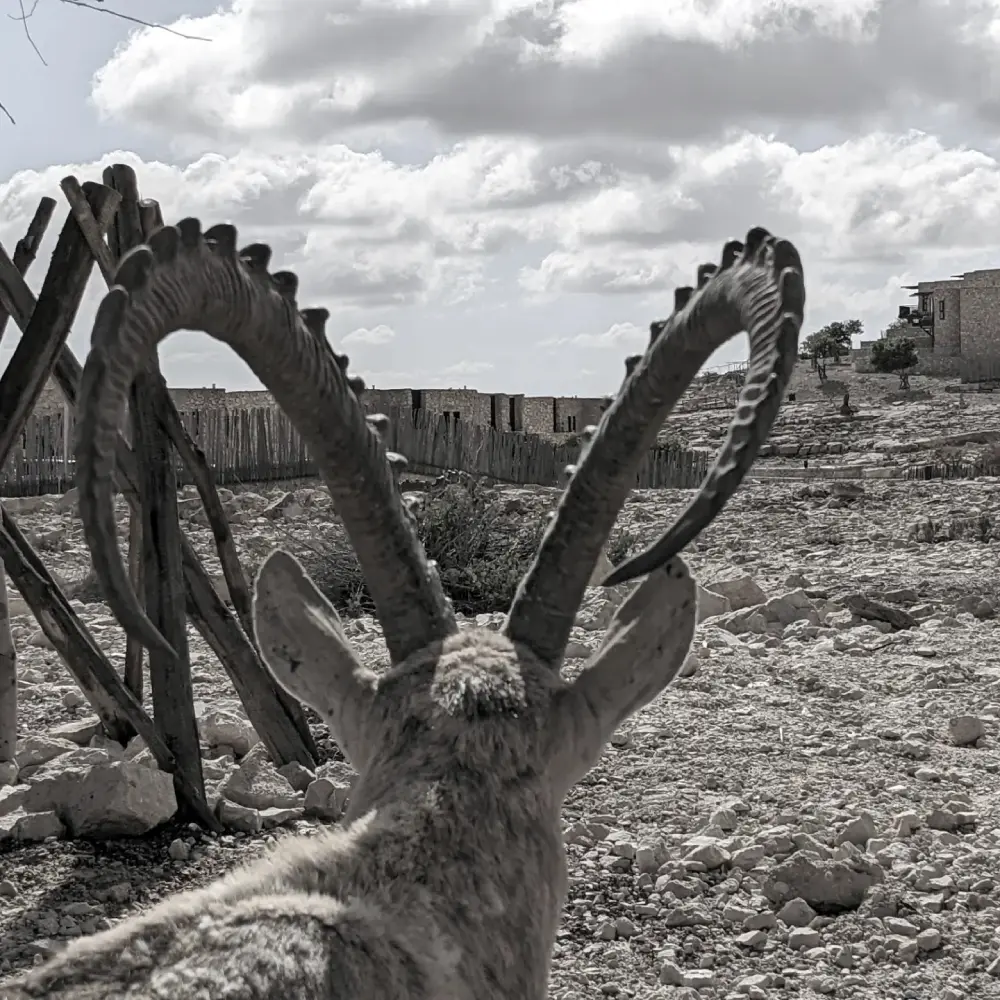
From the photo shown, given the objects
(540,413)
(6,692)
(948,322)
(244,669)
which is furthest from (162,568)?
(948,322)

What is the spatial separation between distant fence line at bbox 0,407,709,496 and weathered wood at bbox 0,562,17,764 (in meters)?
7.72

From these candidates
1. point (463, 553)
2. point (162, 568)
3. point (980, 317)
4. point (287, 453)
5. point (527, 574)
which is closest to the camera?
point (527, 574)

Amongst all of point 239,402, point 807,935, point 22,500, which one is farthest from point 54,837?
point 239,402

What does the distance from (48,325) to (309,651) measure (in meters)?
2.89

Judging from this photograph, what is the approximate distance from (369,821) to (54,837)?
128 inches

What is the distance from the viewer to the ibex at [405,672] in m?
2.24

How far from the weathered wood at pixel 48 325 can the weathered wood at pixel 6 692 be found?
1.16 meters

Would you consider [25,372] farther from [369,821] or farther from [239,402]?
[239,402]

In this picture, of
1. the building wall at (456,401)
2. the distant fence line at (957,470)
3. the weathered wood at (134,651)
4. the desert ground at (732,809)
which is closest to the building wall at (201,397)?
the building wall at (456,401)

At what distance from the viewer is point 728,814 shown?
578 centimetres

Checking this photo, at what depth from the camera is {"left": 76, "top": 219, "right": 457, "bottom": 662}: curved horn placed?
2064mm

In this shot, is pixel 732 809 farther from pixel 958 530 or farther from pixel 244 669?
pixel 958 530

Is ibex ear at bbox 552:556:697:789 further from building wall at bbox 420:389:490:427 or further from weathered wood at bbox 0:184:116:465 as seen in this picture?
building wall at bbox 420:389:490:427

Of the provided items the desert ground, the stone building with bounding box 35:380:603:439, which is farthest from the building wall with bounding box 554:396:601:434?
the desert ground
